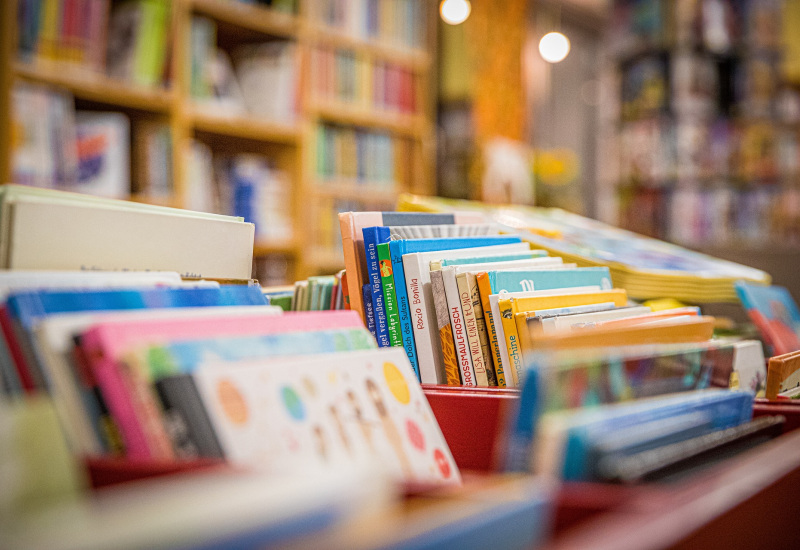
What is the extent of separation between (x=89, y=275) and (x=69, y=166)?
1.81 m

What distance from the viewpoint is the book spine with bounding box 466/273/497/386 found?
1009 millimetres

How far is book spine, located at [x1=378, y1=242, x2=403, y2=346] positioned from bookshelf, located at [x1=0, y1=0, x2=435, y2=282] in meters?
1.63

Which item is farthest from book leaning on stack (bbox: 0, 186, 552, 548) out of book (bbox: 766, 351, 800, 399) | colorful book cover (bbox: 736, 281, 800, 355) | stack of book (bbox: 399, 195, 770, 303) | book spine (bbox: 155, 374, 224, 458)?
colorful book cover (bbox: 736, 281, 800, 355)

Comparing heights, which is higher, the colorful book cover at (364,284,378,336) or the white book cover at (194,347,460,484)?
the colorful book cover at (364,284,378,336)

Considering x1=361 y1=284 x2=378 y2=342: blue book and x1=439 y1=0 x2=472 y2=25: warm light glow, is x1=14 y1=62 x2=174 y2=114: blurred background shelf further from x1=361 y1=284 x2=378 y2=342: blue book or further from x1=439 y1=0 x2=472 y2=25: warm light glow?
x1=439 y1=0 x2=472 y2=25: warm light glow

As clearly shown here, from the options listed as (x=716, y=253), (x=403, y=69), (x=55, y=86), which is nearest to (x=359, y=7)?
(x=403, y=69)

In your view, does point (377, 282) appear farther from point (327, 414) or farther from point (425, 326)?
point (327, 414)

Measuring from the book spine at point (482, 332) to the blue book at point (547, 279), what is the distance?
0.08 feet

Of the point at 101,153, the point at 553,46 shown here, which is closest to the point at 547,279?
the point at 101,153

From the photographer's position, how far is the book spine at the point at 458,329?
1.01 meters

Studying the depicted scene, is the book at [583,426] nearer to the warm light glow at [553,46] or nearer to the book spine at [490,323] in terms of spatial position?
the book spine at [490,323]

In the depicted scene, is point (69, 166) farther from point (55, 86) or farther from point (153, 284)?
point (153, 284)

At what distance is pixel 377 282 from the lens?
41.4 inches

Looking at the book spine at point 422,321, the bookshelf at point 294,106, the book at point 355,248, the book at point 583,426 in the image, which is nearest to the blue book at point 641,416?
the book at point 583,426
